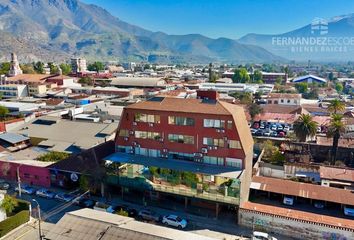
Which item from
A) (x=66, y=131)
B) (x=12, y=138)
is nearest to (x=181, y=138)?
(x=66, y=131)

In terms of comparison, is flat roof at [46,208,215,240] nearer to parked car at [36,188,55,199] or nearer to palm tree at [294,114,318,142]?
parked car at [36,188,55,199]

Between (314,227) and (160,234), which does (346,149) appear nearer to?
(314,227)

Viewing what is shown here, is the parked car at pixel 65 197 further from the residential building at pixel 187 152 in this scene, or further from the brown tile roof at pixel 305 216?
the brown tile roof at pixel 305 216

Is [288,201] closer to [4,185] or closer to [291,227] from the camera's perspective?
[291,227]

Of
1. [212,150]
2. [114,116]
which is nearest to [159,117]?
[212,150]

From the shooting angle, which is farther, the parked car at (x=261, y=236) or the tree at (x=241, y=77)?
the tree at (x=241, y=77)

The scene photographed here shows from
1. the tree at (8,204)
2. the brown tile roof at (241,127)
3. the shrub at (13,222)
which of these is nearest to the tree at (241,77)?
the brown tile roof at (241,127)
